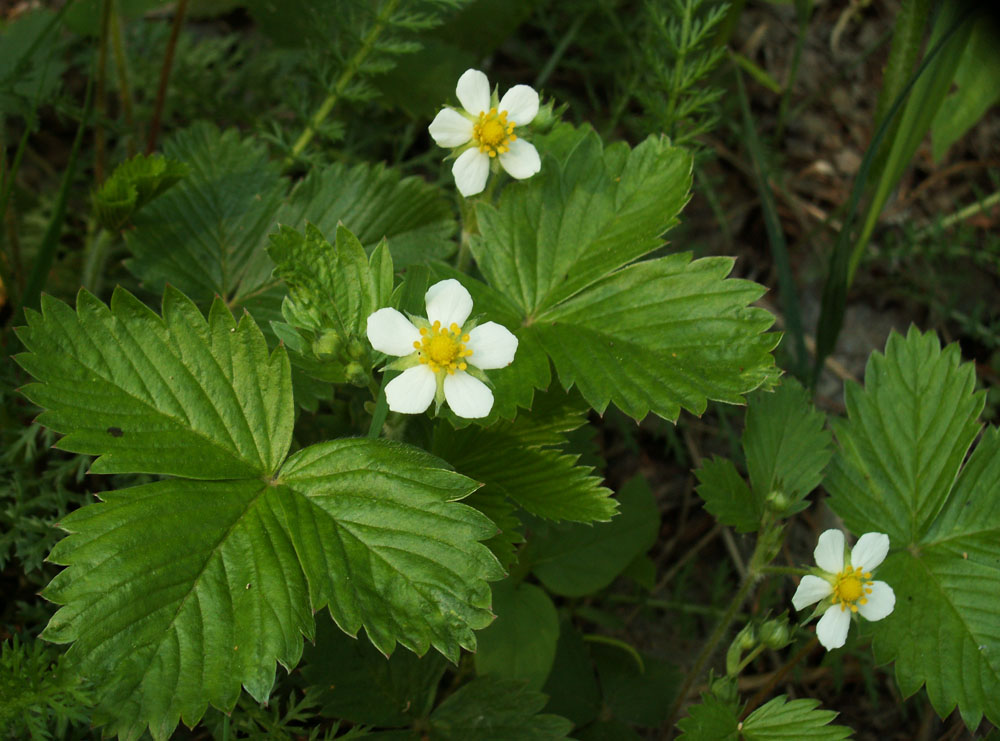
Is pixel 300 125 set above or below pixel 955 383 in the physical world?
above

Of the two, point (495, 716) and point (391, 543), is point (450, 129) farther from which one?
point (495, 716)

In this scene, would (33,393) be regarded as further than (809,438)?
No

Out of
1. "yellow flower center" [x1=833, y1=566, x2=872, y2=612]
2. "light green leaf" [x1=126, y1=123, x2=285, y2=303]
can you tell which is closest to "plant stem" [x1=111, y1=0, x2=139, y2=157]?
"light green leaf" [x1=126, y1=123, x2=285, y2=303]

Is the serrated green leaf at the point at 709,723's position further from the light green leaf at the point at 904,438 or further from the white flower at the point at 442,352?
the white flower at the point at 442,352

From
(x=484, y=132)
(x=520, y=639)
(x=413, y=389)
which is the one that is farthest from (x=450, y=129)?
(x=520, y=639)

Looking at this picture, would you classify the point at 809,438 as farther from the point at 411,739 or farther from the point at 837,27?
the point at 837,27

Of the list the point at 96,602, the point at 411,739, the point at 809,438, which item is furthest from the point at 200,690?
the point at 809,438
